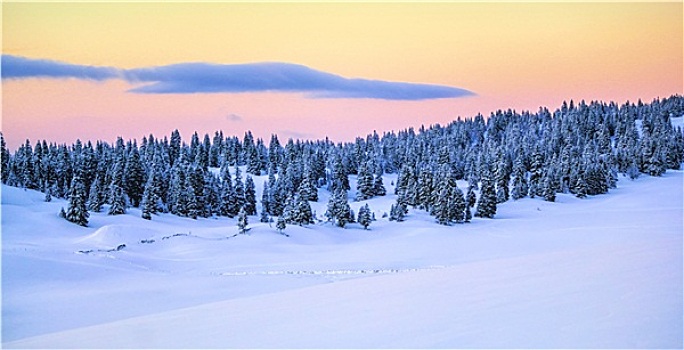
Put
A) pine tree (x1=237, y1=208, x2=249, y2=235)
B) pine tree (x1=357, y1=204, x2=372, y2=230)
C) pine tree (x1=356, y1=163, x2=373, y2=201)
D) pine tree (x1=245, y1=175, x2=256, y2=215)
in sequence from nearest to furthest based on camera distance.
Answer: pine tree (x1=237, y1=208, x2=249, y2=235)
pine tree (x1=357, y1=204, x2=372, y2=230)
pine tree (x1=245, y1=175, x2=256, y2=215)
pine tree (x1=356, y1=163, x2=373, y2=201)

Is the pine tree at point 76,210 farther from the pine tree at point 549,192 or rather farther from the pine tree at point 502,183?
the pine tree at point 549,192

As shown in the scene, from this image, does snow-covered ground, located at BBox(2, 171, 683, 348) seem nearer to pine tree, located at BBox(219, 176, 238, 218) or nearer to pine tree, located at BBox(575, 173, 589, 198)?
pine tree, located at BBox(219, 176, 238, 218)

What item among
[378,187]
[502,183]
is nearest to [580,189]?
[502,183]

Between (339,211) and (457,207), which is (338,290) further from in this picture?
(457,207)

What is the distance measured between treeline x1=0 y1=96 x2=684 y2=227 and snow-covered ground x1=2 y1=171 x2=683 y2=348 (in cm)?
1350

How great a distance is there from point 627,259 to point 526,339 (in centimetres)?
627

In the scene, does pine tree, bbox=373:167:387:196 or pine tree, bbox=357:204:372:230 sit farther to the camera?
pine tree, bbox=373:167:387:196

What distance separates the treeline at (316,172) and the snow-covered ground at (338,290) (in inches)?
532

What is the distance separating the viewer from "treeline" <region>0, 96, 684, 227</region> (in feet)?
215

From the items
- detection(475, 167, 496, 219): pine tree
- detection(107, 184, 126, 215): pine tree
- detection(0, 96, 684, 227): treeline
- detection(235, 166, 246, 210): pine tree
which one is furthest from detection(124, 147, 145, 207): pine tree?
detection(475, 167, 496, 219): pine tree

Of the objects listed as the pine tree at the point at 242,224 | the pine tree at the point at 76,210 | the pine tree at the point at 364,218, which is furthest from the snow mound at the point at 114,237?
the pine tree at the point at 364,218

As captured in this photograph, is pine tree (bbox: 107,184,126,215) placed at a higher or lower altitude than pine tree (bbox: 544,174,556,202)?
lower

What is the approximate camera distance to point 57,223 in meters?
53.2

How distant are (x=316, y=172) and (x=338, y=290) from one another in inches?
3526
